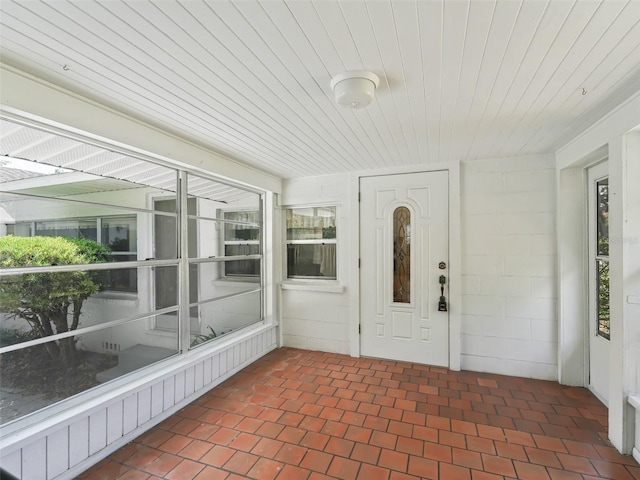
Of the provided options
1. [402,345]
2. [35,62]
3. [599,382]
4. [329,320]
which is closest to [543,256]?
[599,382]

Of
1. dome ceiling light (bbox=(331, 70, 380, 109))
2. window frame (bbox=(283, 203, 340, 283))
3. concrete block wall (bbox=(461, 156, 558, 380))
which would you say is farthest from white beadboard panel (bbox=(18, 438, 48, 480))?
concrete block wall (bbox=(461, 156, 558, 380))

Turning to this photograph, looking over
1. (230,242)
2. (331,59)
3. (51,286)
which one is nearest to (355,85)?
(331,59)

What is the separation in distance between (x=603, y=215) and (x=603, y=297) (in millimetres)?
694

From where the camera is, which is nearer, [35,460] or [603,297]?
[35,460]

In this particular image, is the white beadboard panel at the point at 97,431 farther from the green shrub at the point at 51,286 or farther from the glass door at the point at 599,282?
the glass door at the point at 599,282

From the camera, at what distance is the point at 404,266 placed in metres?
3.45

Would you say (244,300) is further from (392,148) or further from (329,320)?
(392,148)

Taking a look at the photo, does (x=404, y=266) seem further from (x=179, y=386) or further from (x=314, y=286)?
(x=179, y=386)

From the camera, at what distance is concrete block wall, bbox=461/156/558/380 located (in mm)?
2967

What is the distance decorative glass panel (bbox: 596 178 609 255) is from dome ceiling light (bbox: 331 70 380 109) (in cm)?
230

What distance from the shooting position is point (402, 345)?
3443 mm

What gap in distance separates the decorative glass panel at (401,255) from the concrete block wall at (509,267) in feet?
1.89

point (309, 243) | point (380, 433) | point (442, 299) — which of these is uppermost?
point (309, 243)

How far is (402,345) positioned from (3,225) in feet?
11.5
